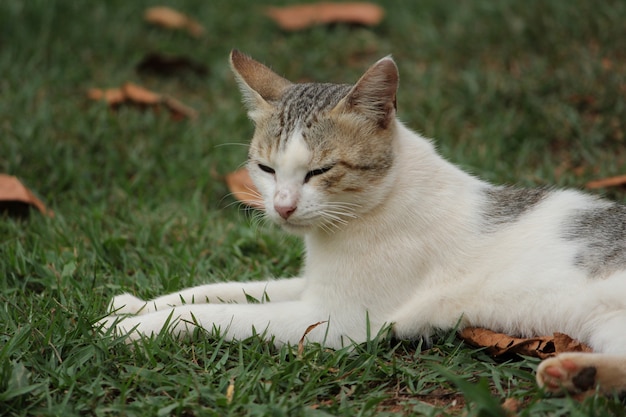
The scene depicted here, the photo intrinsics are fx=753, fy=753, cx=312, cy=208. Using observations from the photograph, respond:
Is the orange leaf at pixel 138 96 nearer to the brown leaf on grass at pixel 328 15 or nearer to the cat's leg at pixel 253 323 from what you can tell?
the brown leaf on grass at pixel 328 15

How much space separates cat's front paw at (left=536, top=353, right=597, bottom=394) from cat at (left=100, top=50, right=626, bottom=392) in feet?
1.23

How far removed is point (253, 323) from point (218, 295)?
43cm

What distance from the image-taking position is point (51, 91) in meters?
6.34

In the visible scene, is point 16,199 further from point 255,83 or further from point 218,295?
point 255,83

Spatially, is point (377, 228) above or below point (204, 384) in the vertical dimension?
above

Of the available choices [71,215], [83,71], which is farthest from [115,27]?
[71,215]

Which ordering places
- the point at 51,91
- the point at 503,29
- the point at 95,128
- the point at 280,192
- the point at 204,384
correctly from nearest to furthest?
the point at 204,384, the point at 280,192, the point at 95,128, the point at 51,91, the point at 503,29

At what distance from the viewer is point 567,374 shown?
9.35ft

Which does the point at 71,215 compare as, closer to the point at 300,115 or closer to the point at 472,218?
the point at 300,115

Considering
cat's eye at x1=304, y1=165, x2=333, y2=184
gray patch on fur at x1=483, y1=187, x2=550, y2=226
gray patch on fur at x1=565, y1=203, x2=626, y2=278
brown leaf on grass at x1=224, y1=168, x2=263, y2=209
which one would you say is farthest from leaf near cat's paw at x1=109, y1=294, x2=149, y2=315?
gray patch on fur at x1=565, y1=203, x2=626, y2=278

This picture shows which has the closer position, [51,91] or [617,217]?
[617,217]

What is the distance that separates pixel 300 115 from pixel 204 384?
1280 mm

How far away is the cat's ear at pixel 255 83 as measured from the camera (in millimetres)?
3734

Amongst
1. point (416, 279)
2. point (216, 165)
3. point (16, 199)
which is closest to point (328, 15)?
point (216, 165)
